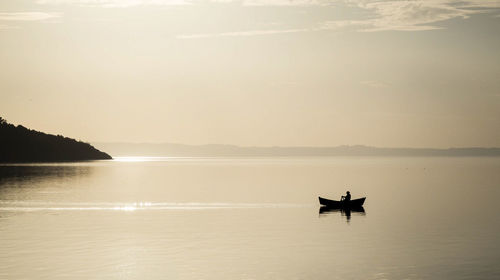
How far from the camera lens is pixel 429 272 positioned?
152 ft

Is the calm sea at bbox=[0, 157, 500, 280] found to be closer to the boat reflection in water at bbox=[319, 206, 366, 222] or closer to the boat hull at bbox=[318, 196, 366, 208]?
the boat reflection in water at bbox=[319, 206, 366, 222]

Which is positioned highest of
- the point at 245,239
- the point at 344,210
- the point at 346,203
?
the point at 346,203

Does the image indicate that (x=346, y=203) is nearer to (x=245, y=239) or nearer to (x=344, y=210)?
(x=344, y=210)

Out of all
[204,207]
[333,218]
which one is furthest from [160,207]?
[333,218]

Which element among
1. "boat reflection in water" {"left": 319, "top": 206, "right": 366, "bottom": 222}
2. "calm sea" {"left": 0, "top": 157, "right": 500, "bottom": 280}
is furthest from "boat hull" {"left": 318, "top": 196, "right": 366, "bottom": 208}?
"calm sea" {"left": 0, "top": 157, "right": 500, "bottom": 280}

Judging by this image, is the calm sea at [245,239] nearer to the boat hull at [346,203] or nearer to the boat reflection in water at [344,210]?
the boat reflection in water at [344,210]

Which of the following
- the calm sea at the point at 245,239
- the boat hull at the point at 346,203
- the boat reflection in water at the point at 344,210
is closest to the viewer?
the calm sea at the point at 245,239

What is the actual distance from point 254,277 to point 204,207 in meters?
56.3

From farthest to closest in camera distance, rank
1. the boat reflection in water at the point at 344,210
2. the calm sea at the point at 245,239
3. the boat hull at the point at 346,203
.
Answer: the boat hull at the point at 346,203, the boat reflection in water at the point at 344,210, the calm sea at the point at 245,239

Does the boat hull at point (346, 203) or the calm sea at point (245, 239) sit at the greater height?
the boat hull at point (346, 203)

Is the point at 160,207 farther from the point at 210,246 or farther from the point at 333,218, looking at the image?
the point at 210,246

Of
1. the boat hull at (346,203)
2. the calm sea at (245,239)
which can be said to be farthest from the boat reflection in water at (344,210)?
the calm sea at (245,239)

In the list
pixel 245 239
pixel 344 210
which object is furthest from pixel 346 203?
pixel 245 239

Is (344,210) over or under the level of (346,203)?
under
